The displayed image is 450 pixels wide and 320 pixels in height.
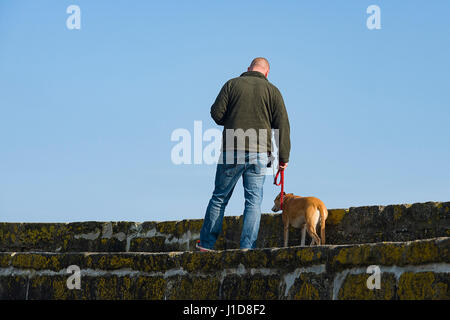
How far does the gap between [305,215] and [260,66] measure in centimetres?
145

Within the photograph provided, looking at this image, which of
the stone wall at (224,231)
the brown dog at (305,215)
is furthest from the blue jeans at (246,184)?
the stone wall at (224,231)

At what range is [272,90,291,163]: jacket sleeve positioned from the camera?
5.87m

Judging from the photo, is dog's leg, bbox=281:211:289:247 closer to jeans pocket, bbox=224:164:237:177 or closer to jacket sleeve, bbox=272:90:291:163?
jacket sleeve, bbox=272:90:291:163

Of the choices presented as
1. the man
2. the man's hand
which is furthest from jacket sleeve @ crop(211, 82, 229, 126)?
the man's hand

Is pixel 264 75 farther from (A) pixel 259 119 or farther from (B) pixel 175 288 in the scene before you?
(B) pixel 175 288

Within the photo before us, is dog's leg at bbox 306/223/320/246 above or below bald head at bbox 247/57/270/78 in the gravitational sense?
below

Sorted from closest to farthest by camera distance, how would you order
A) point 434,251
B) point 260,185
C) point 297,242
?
point 434,251 → point 260,185 → point 297,242

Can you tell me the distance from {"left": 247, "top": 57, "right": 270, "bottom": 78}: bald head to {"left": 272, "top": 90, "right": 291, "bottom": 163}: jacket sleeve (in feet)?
1.12

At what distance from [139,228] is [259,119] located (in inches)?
98.7

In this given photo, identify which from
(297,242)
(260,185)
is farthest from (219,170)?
(297,242)

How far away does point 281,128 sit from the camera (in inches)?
232

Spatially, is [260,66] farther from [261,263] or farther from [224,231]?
[261,263]

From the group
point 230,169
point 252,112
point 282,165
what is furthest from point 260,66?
point 230,169

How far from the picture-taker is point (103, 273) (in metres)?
5.34
